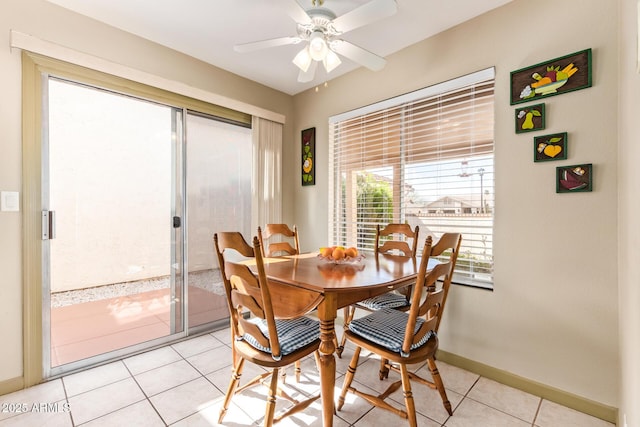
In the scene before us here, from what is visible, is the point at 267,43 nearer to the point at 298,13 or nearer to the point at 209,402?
the point at 298,13

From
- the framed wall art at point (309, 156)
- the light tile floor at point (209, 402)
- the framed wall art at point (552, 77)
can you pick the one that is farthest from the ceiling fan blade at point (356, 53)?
the light tile floor at point (209, 402)

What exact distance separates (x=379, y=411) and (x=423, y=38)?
275cm

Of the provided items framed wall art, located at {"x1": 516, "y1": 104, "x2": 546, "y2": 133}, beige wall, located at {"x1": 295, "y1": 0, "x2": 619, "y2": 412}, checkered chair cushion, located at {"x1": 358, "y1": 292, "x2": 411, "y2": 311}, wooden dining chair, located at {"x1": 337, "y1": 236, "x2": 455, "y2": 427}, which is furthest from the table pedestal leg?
framed wall art, located at {"x1": 516, "y1": 104, "x2": 546, "y2": 133}

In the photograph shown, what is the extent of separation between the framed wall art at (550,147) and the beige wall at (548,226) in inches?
1.3

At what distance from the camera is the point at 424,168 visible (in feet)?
Result: 8.28

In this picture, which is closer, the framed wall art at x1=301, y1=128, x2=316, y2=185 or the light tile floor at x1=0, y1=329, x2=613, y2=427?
the light tile floor at x1=0, y1=329, x2=613, y2=427

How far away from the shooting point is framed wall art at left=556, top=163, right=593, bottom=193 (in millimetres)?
1684

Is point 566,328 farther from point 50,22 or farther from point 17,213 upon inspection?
point 50,22

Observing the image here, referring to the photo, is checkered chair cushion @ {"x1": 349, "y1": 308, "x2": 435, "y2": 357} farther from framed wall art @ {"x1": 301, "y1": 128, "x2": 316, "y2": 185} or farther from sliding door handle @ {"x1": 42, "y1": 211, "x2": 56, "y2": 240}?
sliding door handle @ {"x1": 42, "y1": 211, "x2": 56, "y2": 240}

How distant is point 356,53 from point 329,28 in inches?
9.8

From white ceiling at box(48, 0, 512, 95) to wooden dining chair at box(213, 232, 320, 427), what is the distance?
1.67 metres

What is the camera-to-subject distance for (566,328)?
1775 mm

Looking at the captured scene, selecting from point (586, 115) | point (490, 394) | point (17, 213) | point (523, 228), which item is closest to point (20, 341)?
point (17, 213)

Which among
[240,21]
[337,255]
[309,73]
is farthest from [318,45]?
[337,255]
